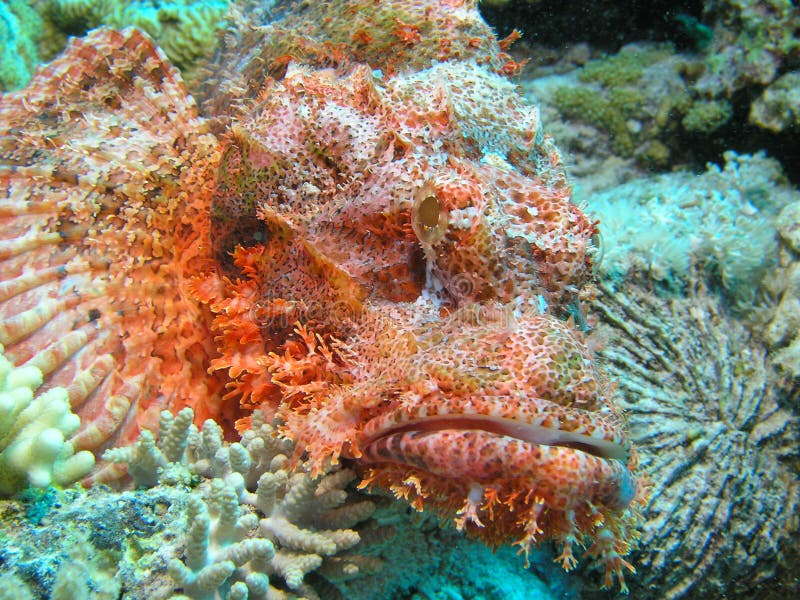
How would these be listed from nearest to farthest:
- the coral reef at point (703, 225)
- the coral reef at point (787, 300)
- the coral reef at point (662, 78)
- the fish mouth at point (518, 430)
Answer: the fish mouth at point (518, 430) < the coral reef at point (787, 300) < the coral reef at point (703, 225) < the coral reef at point (662, 78)

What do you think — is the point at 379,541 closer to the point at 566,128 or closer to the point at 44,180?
the point at 44,180

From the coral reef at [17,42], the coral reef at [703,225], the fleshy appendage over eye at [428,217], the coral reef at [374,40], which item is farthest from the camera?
the coral reef at [17,42]

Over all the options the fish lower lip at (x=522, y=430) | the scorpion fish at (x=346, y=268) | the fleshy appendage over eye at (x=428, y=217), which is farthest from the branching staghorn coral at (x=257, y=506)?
the fleshy appendage over eye at (x=428, y=217)

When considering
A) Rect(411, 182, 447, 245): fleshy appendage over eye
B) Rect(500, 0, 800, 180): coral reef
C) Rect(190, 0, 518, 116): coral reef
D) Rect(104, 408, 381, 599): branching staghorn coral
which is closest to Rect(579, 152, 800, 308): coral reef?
Rect(500, 0, 800, 180): coral reef

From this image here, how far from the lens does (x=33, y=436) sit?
2.38 metres

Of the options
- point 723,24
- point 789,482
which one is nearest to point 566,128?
point 723,24

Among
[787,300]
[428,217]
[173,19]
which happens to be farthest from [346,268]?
[173,19]

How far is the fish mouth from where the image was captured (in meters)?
2.00

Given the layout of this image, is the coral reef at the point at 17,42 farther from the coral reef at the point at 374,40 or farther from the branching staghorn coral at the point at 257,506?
the branching staghorn coral at the point at 257,506

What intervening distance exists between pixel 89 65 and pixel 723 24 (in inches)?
266

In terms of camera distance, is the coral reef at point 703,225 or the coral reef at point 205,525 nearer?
the coral reef at point 205,525

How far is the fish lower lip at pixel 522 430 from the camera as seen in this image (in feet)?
6.59

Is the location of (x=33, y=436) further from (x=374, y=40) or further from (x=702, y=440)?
(x=702, y=440)

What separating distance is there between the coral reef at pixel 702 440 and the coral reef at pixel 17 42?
6433 millimetres
